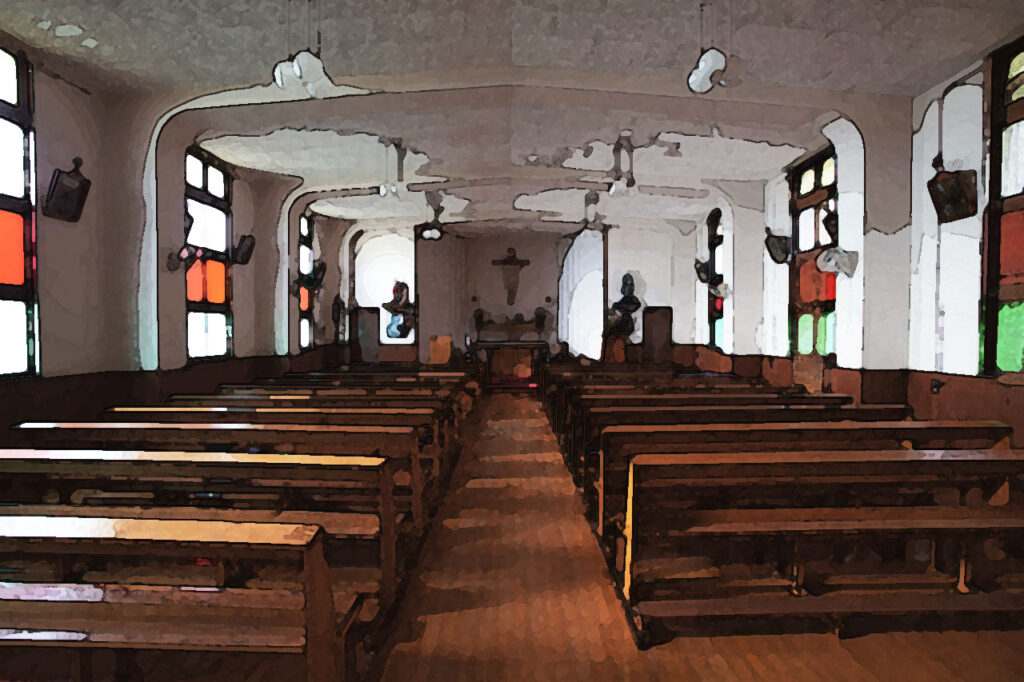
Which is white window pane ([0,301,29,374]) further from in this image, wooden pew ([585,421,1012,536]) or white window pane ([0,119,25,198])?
wooden pew ([585,421,1012,536])

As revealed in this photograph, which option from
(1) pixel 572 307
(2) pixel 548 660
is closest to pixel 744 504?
(2) pixel 548 660

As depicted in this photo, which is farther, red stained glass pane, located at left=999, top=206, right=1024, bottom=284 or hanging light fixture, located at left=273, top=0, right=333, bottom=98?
red stained glass pane, located at left=999, top=206, right=1024, bottom=284

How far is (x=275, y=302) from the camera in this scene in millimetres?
8797

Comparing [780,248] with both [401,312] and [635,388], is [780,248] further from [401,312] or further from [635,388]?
[401,312]

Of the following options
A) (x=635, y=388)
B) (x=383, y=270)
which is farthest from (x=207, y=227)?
(x=383, y=270)

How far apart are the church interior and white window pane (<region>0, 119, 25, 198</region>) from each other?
0.03 meters

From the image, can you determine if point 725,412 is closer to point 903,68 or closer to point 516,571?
point 516,571

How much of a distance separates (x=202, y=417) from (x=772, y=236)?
741 cm

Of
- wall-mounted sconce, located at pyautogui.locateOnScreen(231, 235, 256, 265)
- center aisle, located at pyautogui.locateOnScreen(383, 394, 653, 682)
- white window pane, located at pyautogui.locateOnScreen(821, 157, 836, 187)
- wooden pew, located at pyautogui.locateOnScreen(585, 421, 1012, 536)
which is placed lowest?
center aisle, located at pyautogui.locateOnScreen(383, 394, 653, 682)

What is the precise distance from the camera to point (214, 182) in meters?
7.54

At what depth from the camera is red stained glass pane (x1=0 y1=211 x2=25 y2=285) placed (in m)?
4.39

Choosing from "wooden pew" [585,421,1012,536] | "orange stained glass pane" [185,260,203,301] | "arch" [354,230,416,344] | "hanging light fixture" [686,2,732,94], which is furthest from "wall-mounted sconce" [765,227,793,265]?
"arch" [354,230,416,344]

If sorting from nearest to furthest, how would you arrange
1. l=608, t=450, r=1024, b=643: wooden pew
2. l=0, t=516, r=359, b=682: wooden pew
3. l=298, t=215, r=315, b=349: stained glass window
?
l=0, t=516, r=359, b=682: wooden pew < l=608, t=450, r=1024, b=643: wooden pew < l=298, t=215, r=315, b=349: stained glass window

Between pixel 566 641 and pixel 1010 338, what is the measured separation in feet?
14.3
